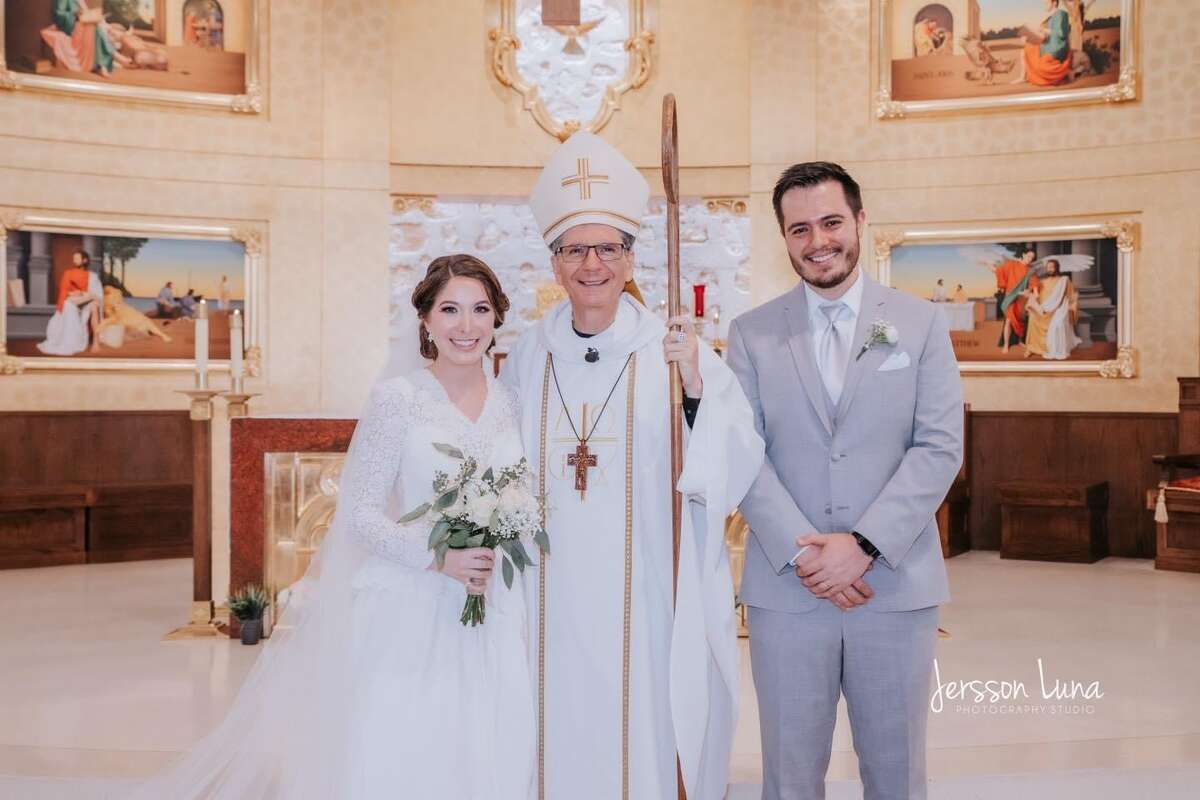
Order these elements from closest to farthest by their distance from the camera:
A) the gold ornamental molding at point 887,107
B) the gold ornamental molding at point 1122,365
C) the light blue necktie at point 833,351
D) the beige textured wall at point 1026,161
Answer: the light blue necktie at point 833,351 < the beige textured wall at point 1026,161 < the gold ornamental molding at point 1122,365 < the gold ornamental molding at point 887,107

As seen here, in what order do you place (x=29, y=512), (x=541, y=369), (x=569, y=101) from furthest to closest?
(x=569, y=101) → (x=29, y=512) → (x=541, y=369)

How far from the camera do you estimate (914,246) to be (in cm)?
1105

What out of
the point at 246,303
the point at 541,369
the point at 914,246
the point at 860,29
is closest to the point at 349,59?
the point at 246,303

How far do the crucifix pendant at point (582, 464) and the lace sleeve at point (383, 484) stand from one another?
0.44 metres

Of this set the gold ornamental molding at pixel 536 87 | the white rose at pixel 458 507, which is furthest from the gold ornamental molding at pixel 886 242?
the white rose at pixel 458 507

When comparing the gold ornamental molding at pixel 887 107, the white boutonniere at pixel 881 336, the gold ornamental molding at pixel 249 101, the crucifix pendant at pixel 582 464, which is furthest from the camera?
the gold ornamental molding at pixel 887 107

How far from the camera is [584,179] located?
3.19m

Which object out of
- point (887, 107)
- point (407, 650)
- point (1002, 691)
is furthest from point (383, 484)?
point (887, 107)

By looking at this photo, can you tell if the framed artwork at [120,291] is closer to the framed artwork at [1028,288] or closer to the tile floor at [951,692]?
the tile floor at [951,692]

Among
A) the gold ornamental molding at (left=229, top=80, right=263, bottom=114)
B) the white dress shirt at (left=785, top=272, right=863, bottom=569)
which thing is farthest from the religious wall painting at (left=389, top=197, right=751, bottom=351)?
the white dress shirt at (left=785, top=272, right=863, bottom=569)

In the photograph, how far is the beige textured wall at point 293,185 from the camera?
1028 centimetres

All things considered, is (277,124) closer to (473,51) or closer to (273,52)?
(273,52)

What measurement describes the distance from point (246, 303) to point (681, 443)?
858 centimetres

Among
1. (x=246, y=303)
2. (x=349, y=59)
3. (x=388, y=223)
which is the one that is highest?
(x=349, y=59)
